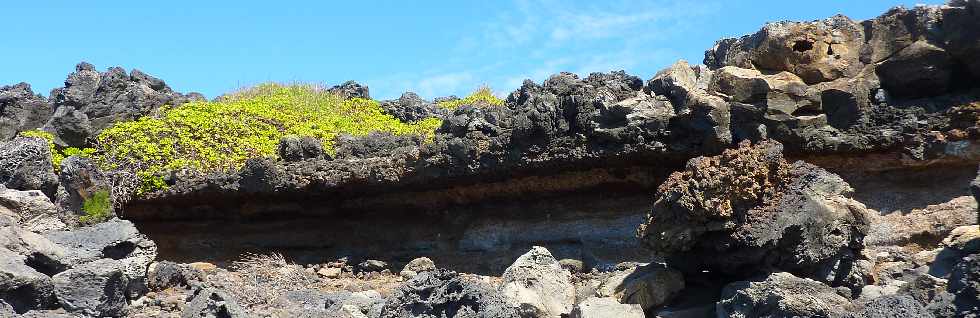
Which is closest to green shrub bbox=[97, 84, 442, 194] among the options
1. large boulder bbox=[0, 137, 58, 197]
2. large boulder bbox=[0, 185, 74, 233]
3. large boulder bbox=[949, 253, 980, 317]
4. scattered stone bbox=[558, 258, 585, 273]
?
large boulder bbox=[0, 137, 58, 197]

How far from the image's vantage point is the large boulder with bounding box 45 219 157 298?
7875mm

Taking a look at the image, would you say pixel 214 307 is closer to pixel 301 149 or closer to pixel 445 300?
pixel 445 300

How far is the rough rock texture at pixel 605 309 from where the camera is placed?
6629mm

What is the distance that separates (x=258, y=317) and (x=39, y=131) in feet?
21.4

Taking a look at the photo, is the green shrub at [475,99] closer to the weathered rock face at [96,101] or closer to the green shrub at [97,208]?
the weathered rock face at [96,101]

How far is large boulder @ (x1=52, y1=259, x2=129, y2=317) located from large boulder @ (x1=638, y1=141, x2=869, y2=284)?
173 inches

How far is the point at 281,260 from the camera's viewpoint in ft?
33.3

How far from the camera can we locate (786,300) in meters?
6.02

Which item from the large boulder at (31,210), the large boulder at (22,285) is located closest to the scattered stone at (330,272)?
the large boulder at (31,210)

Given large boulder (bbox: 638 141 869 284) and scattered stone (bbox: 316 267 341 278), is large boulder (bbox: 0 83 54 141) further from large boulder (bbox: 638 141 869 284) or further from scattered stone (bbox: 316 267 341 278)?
large boulder (bbox: 638 141 869 284)

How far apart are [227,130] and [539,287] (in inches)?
263

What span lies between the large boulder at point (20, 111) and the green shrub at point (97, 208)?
155 inches

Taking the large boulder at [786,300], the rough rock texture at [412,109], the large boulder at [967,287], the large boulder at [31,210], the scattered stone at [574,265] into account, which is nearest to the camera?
the large boulder at [967,287]

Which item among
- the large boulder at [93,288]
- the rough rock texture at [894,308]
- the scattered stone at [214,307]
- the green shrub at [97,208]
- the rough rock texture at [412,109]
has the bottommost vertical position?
the rough rock texture at [894,308]
